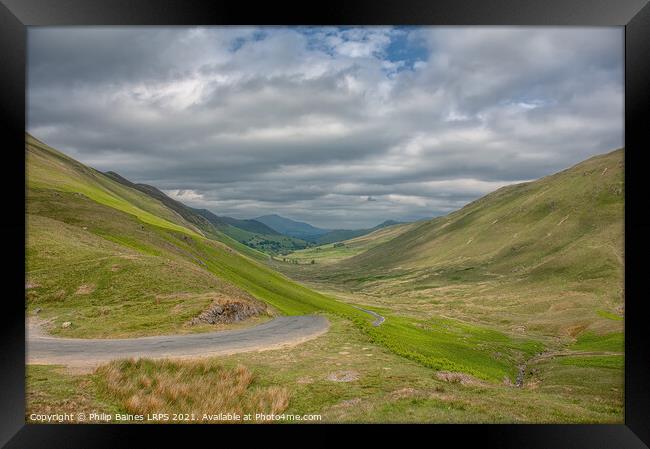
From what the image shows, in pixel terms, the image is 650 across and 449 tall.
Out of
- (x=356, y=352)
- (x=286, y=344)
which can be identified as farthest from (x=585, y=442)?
(x=286, y=344)

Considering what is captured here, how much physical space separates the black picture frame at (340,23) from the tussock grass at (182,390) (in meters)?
1.64

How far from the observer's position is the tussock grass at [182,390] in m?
12.8

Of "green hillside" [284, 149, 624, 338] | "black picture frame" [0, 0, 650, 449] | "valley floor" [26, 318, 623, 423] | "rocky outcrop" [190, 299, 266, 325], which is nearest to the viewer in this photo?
"black picture frame" [0, 0, 650, 449]

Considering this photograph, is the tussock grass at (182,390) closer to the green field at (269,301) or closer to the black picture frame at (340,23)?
the green field at (269,301)

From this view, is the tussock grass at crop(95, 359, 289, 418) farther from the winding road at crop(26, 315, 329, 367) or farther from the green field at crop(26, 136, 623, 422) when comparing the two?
the winding road at crop(26, 315, 329, 367)

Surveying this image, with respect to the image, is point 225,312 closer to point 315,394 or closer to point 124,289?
point 124,289

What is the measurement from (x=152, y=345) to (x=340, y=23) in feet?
69.3

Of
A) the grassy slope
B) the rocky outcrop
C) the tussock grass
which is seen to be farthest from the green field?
the rocky outcrop

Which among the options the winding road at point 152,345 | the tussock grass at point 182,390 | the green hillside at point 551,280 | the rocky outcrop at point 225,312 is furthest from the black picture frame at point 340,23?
the green hillside at point 551,280

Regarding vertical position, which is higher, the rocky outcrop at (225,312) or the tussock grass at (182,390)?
the tussock grass at (182,390)

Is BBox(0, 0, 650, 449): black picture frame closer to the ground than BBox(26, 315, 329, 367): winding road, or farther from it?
farther from it

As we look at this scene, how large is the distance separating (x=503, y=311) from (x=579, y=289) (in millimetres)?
31257

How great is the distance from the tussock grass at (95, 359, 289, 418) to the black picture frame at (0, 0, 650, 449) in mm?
1637

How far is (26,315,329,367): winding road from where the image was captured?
18266 millimetres
